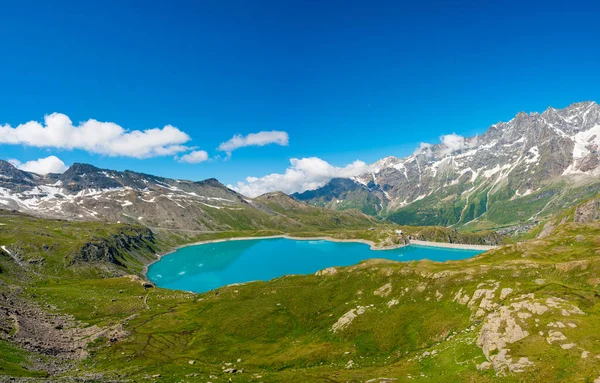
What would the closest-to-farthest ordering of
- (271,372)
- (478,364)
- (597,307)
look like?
(478,364) < (597,307) < (271,372)

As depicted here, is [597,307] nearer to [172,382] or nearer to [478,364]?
[478,364]

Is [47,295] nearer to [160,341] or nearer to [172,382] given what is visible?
[160,341]

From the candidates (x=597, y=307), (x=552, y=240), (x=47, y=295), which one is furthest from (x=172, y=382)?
(x=552, y=240)

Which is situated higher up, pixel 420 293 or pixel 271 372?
pixel 420 293

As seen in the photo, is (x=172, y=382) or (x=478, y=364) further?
(x=172, y=382)

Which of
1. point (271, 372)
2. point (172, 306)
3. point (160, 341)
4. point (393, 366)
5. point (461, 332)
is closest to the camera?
point (393, 366)

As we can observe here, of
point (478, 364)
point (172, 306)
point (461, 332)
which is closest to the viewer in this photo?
point (478, 364)

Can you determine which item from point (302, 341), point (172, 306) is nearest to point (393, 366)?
point (302, 341)

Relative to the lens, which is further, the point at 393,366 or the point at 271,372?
the point at 271,372

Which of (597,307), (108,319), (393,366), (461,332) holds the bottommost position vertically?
(108,319)
